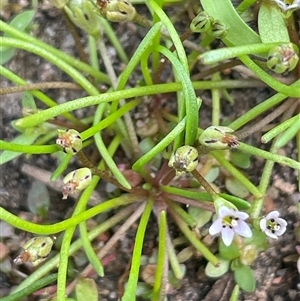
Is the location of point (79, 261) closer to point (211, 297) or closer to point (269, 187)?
point (211, 297)

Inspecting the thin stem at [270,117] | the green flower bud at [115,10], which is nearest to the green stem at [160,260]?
the thin stem at [270,117]

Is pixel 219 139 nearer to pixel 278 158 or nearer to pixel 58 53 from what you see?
pixel 278 158

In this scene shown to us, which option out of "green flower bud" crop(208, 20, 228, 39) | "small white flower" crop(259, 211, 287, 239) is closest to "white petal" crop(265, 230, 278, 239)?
"small white flower" crop(259, 211, 287, 239)

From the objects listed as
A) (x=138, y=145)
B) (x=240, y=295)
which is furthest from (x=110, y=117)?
(x=240, y=295)

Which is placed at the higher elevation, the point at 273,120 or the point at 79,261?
the point at 273,120

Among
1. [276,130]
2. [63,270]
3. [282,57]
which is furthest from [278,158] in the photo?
[63,270]

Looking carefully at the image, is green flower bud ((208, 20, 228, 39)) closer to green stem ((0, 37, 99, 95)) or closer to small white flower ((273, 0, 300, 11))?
small white flower ((273, 0, 300, 11))
